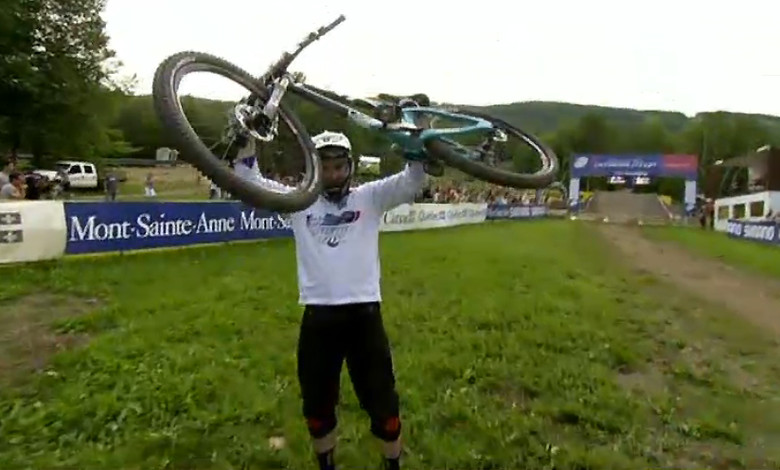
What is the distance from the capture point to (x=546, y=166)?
21.9 ft

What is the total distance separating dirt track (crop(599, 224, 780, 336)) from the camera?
13.6 meters

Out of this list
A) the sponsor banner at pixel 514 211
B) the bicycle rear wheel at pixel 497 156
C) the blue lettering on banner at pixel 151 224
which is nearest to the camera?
the bicycle rear wheel at pixel 497 156

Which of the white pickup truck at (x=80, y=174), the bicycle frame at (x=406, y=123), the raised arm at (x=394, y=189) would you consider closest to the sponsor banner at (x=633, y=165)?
the white pickup truck at (x=80, y=174)

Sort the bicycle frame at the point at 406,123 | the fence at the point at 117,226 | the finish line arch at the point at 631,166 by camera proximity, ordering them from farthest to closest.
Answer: the finish line arch at the point at 631,166, the fence at the point at 117,226, the bicycle frame at the point at 406,123

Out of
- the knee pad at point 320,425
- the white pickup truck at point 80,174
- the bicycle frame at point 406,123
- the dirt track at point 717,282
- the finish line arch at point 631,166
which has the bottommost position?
the dirt track at point 717,282

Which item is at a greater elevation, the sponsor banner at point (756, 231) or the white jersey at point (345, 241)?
the white jersey at point (345, 241)

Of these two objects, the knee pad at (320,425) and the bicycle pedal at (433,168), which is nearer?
the knee pad at (320,425)

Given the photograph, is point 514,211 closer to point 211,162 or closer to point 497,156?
point 497,156

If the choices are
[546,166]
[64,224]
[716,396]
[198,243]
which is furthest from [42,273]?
[716,396]

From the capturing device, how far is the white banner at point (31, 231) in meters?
13.2

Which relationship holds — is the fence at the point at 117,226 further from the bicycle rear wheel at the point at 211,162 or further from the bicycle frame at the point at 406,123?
the bicycle rear wheel at the point at 211,162

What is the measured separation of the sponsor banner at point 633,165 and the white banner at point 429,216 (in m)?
14.2

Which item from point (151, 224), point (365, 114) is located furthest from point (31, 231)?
point (365, 114)

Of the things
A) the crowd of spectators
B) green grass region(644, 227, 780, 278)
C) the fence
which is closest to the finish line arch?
the crowd of spectators
